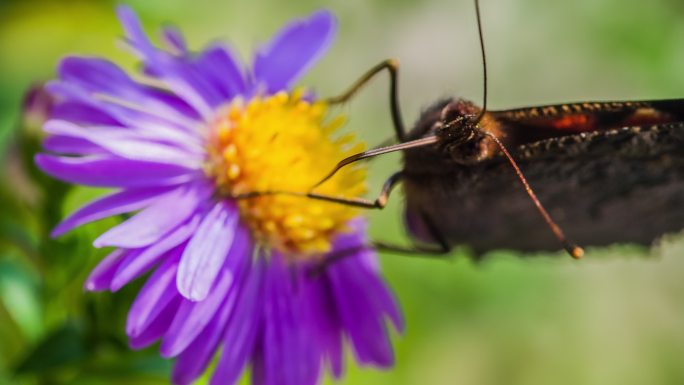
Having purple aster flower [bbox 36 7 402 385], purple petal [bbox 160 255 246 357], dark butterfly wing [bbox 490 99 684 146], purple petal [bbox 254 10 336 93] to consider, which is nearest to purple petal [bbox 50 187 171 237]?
purple aster flower [bbox 36 7 402 385]

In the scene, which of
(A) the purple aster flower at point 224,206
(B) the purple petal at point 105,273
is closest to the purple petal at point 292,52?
(A) the purple aster flower at point 224,206

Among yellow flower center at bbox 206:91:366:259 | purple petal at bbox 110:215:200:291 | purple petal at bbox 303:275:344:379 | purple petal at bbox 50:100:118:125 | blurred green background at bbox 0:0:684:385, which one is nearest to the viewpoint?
purple petal at bbox 110:215:200:291

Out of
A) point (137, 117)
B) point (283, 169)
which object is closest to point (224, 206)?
point (283, 169)

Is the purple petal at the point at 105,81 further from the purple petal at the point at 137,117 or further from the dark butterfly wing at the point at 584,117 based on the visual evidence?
the dark butterfly wing at the point at 584,117

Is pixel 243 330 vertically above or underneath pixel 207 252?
underneath

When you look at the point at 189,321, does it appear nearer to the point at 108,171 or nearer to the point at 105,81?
the point at 108,171

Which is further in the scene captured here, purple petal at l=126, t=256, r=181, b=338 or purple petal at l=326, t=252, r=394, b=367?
purple petal at l=326, t=252, r=394, b=367

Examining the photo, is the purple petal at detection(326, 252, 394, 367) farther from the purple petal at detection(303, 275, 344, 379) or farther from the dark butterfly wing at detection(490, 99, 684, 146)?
the dark butterfly wing at detection(490, 99, 684, 146)
